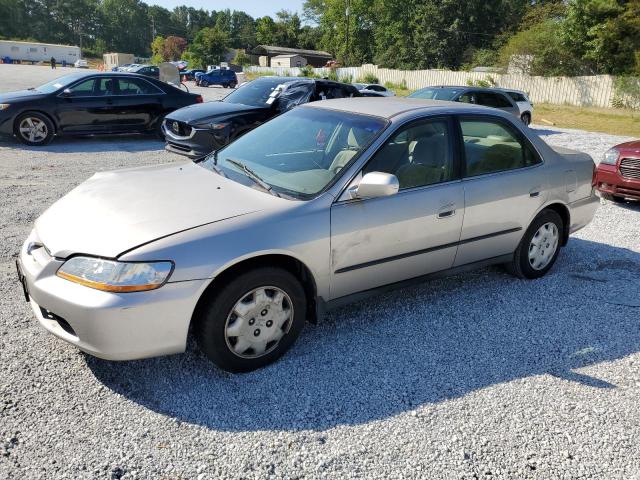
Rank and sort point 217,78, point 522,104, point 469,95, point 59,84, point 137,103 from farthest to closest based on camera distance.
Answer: point 217,78 → point 522,104 → point 469,95 → point 137,103 → point 59,84

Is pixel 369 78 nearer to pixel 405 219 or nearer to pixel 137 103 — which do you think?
pixel 137 103

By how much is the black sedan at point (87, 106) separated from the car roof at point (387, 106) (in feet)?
26.4

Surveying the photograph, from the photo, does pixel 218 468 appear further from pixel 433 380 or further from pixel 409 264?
pixel 409 264

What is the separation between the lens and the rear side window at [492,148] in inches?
163

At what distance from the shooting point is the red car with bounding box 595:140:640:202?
7.28 meters

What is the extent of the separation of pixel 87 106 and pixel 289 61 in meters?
67.6

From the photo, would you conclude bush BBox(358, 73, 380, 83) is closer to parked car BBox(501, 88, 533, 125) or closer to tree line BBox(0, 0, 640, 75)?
tree line BBox(0, 0, 640, 75)

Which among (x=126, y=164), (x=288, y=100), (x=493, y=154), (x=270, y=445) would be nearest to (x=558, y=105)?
(x=288, y=100)

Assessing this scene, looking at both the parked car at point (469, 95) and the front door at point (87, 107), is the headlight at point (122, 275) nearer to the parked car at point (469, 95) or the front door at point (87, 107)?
the front door at point (87, 107)

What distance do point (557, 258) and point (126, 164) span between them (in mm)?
7436

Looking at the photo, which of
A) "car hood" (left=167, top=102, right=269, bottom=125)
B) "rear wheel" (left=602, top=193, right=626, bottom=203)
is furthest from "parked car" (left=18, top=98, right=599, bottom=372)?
"car hood" (left=167, top=102, right=269, bottom=125)

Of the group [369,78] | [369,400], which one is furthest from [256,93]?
[369,78]

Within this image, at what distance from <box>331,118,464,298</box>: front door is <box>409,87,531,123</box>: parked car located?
9.06 meters

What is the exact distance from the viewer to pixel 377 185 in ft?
10.8
